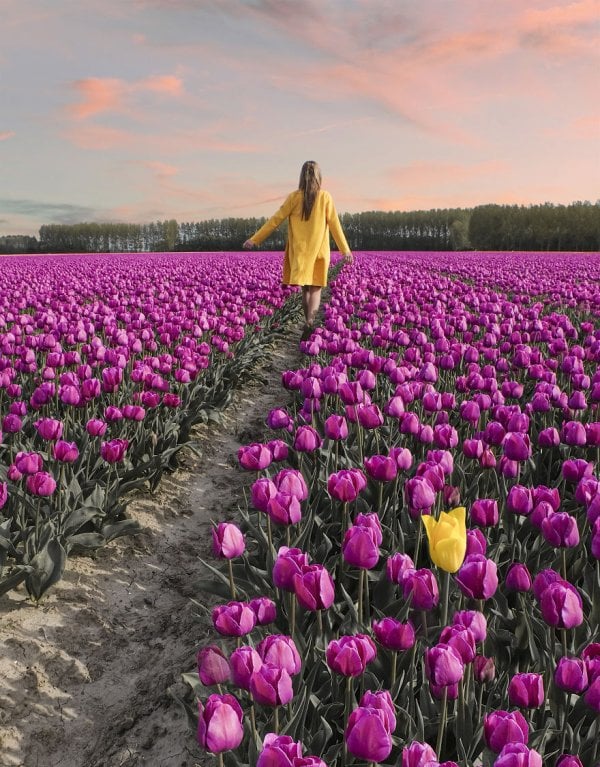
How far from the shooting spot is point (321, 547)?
3178mm

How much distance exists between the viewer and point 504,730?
1.54m

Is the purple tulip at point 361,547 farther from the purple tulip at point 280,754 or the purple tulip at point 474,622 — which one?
the purple tulip at point 280,754

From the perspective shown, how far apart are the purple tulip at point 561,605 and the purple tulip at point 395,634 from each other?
1.42 ft

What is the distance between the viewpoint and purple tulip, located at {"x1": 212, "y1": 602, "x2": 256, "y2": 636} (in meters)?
1.98

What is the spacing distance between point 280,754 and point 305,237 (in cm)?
909

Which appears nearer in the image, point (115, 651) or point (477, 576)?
point (477, 576)

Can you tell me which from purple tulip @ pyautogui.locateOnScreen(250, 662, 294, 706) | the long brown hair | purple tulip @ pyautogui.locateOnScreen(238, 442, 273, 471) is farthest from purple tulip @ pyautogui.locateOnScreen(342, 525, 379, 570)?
the long brown hair

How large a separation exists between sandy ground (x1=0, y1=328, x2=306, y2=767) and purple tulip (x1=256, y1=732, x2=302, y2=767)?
1.29 metres

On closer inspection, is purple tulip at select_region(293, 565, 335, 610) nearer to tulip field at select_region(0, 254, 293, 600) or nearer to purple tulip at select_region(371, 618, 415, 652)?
purple tulip at select_region(371, 618, 415, 652)

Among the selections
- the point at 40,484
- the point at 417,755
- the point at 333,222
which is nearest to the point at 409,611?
the point at 417,755

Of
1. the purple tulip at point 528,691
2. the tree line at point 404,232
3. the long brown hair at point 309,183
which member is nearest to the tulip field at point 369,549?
the purple tulip at point 528,691

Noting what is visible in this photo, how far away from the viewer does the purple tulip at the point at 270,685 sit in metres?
1.66

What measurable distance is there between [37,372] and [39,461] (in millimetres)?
3103

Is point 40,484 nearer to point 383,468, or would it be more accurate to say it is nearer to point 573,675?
point 383,468
